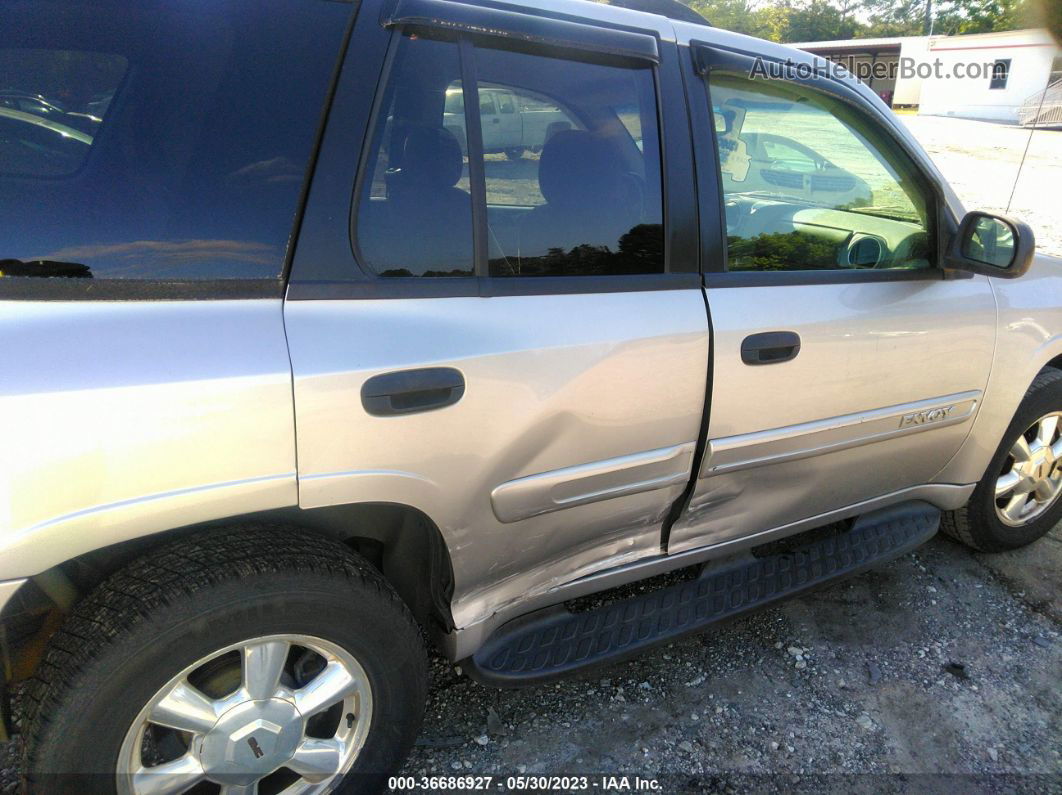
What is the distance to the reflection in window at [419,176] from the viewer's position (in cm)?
168

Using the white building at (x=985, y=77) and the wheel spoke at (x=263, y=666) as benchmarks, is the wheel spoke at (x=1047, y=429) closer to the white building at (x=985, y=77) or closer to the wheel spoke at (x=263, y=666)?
the wheel spoke at (x=263, y=666)

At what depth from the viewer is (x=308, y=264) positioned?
1592 mm

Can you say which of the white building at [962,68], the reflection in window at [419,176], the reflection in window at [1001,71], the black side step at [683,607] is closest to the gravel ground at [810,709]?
the black side step at [683,607]

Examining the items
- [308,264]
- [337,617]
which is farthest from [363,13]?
[337,617]

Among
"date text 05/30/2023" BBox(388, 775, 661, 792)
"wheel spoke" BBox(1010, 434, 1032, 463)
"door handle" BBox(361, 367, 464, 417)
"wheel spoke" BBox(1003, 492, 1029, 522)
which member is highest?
"door handle" BBox(361, 367, 464, 417)

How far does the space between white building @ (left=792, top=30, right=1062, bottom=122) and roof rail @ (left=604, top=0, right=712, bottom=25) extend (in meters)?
30.7

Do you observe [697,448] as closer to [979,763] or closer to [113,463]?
[979,763]

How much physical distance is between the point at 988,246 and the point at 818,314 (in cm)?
75

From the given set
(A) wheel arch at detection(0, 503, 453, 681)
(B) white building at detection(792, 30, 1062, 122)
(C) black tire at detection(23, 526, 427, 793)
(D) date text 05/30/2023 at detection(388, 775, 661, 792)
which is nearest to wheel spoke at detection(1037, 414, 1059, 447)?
(D) date text 05/30/2023 at detection(388, 775, 661, 792)

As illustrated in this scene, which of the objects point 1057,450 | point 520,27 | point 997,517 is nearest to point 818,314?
point 520,27

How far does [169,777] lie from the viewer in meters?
1.59

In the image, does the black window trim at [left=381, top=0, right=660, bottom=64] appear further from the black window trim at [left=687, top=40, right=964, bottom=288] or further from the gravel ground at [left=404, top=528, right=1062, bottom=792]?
the gravel ground at [left=404, top=528, right=1062, bottom=792]

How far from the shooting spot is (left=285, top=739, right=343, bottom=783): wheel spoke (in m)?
→ 1.75

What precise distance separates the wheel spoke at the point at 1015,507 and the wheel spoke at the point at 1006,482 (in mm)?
66
